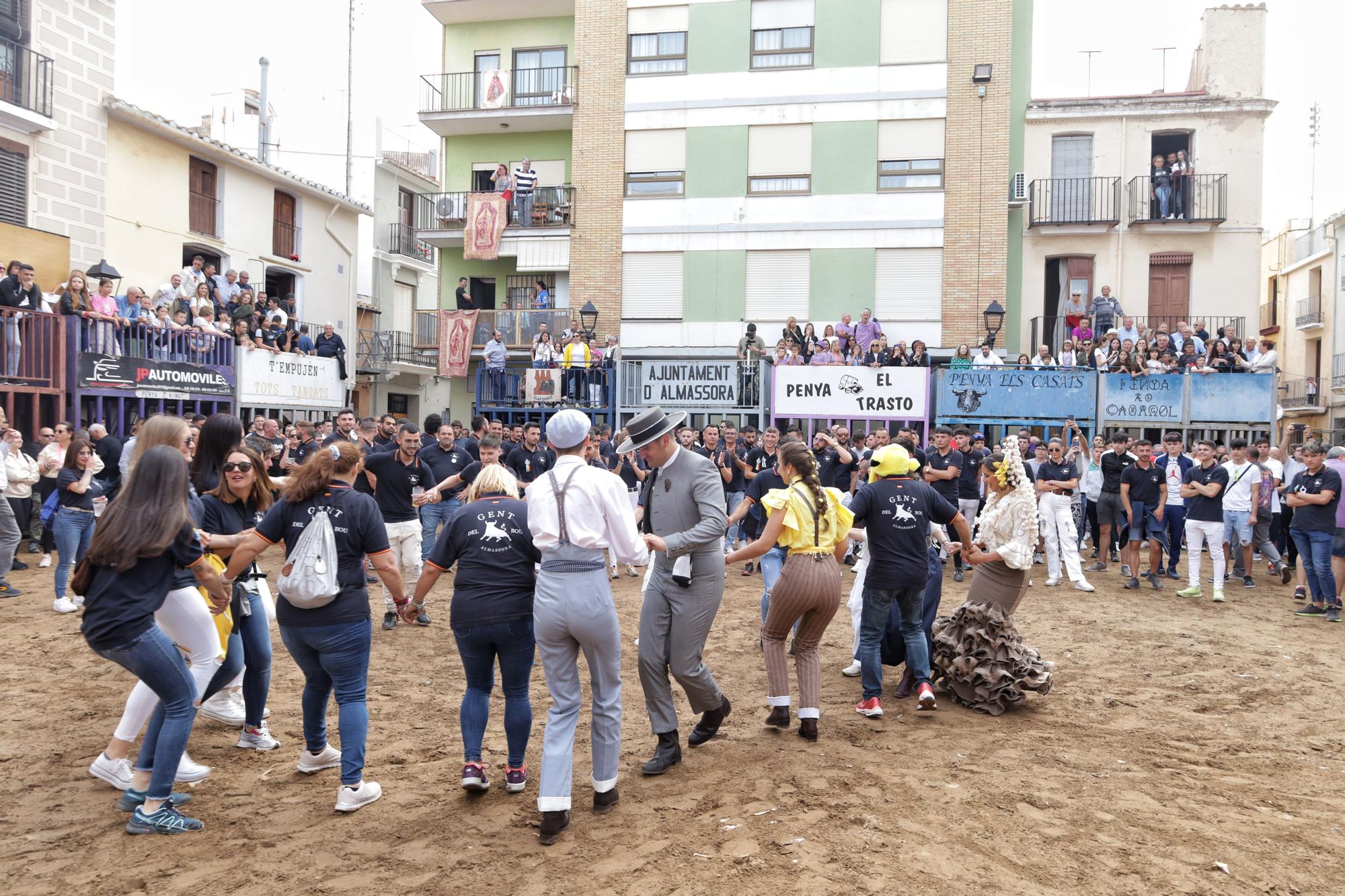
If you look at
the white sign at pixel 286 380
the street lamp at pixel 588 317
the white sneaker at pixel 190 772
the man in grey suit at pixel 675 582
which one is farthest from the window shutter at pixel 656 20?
the white sneaker at pixel 190 772

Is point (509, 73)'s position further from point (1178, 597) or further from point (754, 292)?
point (1178, 597)

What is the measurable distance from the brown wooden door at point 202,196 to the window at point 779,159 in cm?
1328

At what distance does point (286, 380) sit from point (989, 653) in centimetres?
1583

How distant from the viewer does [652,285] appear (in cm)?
2408

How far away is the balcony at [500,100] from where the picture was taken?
81.8ft

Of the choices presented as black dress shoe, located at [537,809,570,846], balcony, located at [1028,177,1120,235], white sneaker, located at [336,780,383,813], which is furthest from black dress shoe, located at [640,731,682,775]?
balcony, located at [1028,177,1120,235]

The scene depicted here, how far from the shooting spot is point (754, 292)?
77.4ft

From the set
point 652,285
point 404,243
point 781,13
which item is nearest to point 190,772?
point 652,285

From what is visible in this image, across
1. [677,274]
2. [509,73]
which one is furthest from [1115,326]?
→ [509,73]

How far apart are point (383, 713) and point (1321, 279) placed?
37912 millimetres

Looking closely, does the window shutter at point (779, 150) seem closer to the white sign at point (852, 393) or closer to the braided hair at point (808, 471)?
the white sign at point (852, 393)

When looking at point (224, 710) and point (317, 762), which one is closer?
point (317, 762)

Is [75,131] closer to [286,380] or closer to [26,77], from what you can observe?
[26,77]

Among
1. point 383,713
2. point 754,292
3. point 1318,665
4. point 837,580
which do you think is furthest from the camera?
point 754,292
